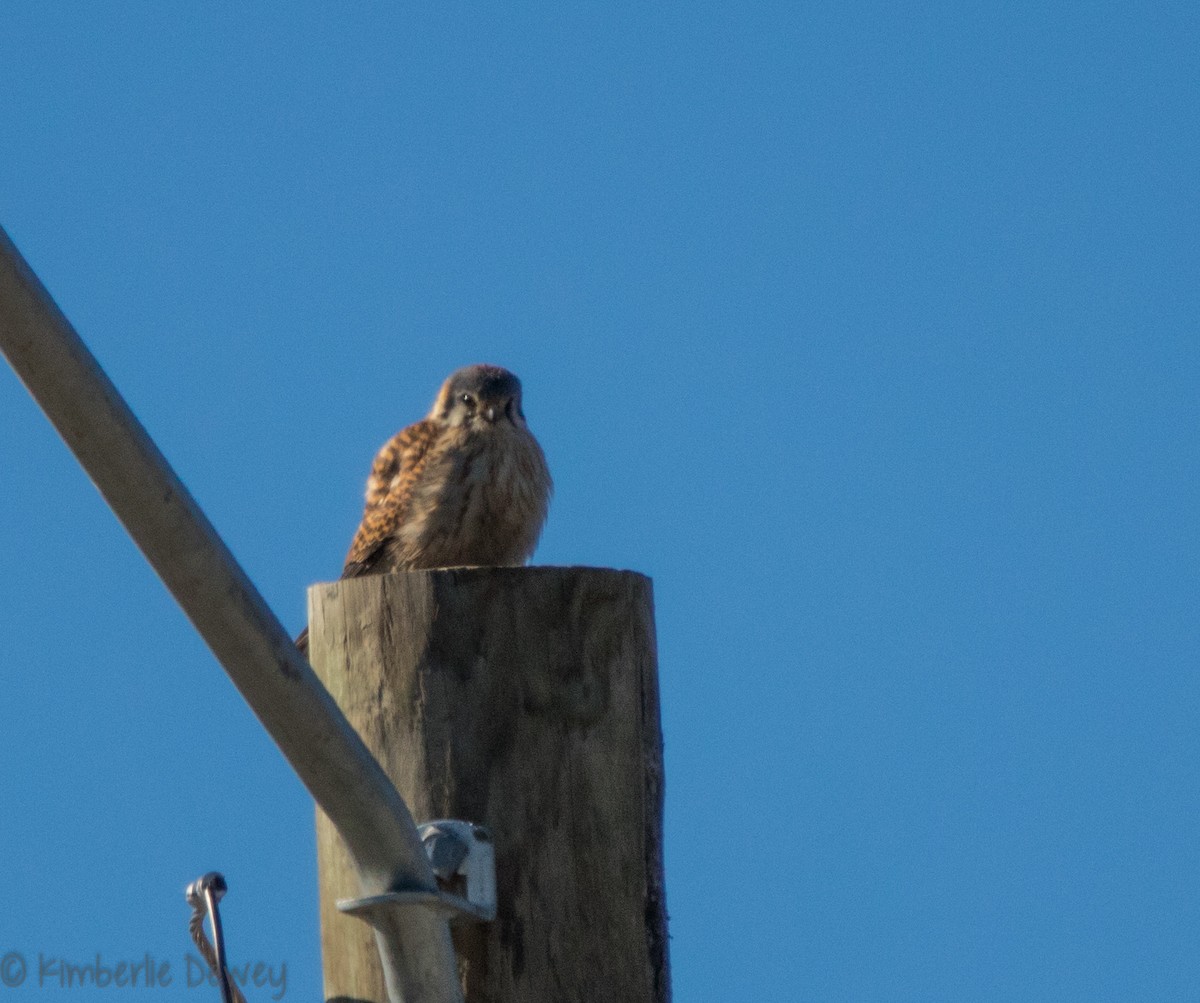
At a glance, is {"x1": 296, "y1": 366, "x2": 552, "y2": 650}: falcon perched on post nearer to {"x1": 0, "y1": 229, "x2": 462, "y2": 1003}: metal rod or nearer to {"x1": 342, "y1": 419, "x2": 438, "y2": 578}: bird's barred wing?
{"x1": 342, "y1": 419, "x2": 438, "y2": 578}: bird's barred wing

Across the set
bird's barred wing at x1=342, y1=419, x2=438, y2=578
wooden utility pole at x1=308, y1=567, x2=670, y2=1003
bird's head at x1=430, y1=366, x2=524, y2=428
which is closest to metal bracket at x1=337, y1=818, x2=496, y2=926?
wooden utility pole at x1=308, y1=567, x2=670, y2=1003

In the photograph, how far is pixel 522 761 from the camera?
3.40 meters

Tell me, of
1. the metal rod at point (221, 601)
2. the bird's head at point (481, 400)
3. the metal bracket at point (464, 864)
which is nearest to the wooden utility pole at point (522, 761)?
the metal bracket at point (464, 864)

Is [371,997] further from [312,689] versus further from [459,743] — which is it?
[312,689]

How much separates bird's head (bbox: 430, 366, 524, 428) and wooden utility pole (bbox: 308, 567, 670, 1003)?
12.9 feet

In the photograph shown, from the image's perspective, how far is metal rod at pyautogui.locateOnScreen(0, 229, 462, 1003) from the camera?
2516mm

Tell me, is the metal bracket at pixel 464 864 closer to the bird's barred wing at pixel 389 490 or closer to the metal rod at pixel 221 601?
the metal rod at pixel 221 601

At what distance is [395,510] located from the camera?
A: 6996 millimetres

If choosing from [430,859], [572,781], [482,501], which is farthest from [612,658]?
[482,501]

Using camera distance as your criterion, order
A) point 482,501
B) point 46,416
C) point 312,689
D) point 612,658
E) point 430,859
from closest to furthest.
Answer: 1. point 46,416
2. point 312,689
3. point 430,859
4. point 612,658
5. point 482,501

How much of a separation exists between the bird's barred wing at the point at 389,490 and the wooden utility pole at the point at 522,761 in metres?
3.46

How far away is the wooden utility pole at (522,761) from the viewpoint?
3371 mm

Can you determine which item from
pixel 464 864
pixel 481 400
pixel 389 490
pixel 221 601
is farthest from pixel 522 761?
pixel 481 400

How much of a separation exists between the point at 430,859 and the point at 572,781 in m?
0.30
